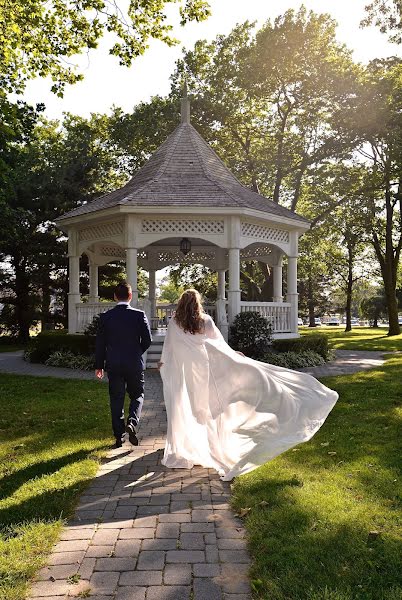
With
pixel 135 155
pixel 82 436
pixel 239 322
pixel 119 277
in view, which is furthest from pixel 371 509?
pixel 135 155

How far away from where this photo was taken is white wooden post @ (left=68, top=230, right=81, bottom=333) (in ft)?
52.3

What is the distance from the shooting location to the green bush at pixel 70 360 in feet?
46.0

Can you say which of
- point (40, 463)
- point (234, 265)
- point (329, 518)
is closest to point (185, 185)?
point (234, 265)

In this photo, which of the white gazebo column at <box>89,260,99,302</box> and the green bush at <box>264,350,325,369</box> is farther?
the white gazebo column at <box>89,260,99,302</box>

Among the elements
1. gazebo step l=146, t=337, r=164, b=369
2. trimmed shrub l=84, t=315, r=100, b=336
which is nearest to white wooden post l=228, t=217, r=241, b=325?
gazebo step l=146, t=337, r=164, b=369

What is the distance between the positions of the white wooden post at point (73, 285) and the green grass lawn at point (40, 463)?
17.7 feet

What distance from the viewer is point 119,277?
86.0 feet

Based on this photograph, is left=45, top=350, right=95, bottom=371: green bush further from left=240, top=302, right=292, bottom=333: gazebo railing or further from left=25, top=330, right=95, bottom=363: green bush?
left=240, top=302, right=292, bottom=333: gazebo railing

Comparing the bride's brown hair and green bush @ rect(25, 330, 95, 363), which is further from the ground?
the bride's brown hair

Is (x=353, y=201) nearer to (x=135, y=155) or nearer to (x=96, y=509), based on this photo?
(x=135, y=155)

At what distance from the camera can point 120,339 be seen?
243 inches

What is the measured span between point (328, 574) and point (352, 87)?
22736 mm

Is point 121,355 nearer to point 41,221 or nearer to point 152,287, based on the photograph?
point 152,287

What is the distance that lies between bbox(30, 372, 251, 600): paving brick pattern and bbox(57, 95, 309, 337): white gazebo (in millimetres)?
9506
